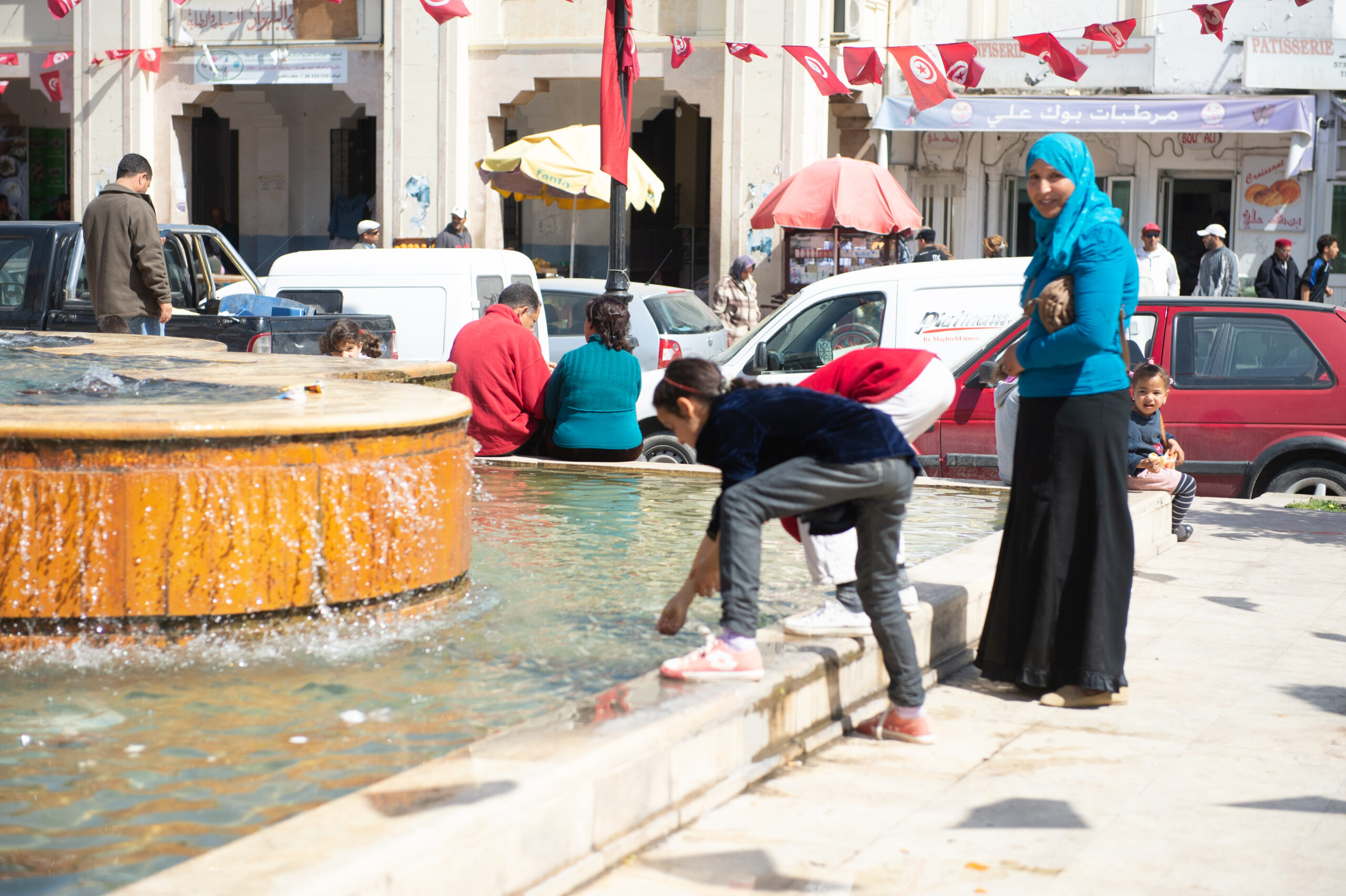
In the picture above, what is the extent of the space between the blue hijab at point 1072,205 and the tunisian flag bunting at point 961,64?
14.7 metres

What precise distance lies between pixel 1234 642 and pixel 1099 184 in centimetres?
1746

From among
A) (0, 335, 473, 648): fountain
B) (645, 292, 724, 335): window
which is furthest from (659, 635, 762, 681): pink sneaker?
(645, 292, 724, 335): window

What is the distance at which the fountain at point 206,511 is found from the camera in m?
4.68

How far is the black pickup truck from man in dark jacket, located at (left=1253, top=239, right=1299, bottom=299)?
35.6 feet

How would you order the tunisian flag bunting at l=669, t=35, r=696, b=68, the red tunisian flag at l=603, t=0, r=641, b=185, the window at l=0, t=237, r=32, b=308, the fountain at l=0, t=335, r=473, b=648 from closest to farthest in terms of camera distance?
the fountain at l=0, t=335, r=473, b=648 → the window at l=0, t=237, r=32, b=308 → the red tunisian flag at l=603, t=0, r=641, b=185 → the tunisian flag bunting at l=669, t=35, r=696, b=68

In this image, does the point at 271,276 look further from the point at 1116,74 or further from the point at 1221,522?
the point at 1116,74

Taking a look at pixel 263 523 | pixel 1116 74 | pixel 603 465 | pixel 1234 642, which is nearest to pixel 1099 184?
pixel 1116 74

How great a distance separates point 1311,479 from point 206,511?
6.82 metres

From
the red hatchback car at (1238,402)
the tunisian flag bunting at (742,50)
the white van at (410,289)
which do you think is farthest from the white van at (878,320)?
the tunisian flag bunting at (742,50)

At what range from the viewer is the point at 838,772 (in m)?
4.21

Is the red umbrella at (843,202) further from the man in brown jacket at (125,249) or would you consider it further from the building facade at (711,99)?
the man in brown jacket at (125,249)

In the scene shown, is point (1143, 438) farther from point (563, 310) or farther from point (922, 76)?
point (922, 76)

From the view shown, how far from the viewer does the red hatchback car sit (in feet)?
29.6

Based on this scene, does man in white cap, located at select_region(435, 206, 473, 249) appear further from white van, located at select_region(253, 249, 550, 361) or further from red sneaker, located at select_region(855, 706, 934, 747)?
red sneaker, located at select_region(855, 706, 934, 747)
